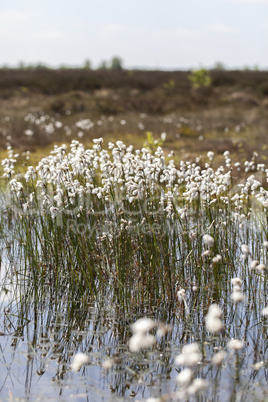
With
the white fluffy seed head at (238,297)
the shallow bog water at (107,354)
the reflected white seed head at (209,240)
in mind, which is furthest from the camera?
the shallow bog water at (107,354)

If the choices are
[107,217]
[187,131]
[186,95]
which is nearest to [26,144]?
[187,131]

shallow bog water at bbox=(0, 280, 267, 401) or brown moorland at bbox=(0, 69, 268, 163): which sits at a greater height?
brown moorland at bbox=(0, 69, 268, 163)

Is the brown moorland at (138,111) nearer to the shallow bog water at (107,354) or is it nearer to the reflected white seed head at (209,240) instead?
the shallow bog water at (107,354)

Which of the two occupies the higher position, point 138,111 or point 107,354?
point 138,111

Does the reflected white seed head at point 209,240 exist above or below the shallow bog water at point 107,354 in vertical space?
above

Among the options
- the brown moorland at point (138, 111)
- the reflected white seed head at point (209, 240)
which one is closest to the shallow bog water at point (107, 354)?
the reflected white seed head at point (209, 240)

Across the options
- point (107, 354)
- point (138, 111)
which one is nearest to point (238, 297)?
point (107, 354)

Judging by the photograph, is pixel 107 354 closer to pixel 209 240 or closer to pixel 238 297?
pixel 209 240

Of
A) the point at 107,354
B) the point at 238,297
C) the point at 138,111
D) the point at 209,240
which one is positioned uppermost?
the point at 138,111

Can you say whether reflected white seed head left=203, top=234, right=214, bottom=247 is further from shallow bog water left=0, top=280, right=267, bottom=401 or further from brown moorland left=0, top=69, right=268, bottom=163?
brown moorland left=0, top=69, right=268, bottom=163

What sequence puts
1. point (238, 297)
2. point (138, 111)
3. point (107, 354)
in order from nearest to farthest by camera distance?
point (238, 297) < point (107, 354) < point (138, 111)

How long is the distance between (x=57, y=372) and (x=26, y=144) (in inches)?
527

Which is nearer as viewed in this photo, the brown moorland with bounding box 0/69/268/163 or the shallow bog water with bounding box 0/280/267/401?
the shallow bog water with bounding box 0/280/267/401

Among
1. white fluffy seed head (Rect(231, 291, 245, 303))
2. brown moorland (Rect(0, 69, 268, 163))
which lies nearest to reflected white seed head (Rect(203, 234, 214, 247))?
white fluffy seed head (Rect(231, 291, 245, 303))
